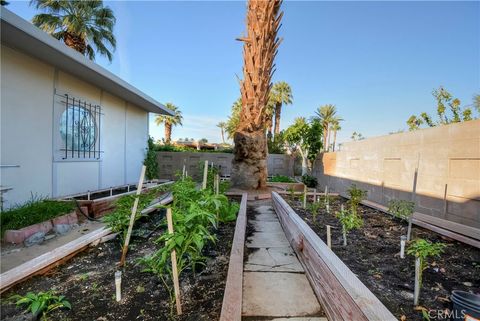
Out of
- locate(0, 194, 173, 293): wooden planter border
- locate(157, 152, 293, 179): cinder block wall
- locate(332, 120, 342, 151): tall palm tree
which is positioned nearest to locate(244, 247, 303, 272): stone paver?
locate(0, 194, 173, 293): wooden planter border

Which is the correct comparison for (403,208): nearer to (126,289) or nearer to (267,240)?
(267,240)

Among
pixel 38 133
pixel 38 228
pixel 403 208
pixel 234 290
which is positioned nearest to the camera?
pixel 234 290

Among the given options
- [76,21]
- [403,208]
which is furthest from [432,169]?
[76,21]

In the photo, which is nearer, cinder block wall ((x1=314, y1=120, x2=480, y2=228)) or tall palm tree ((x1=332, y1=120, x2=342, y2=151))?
cinder block wall ((x1=314, y1=120, x2=480, y2=228))

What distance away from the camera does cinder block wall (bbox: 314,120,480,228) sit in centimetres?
357

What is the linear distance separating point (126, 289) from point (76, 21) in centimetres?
1202

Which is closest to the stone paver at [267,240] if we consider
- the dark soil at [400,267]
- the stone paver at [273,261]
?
the stone paver at [273,261]

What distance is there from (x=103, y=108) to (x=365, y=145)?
7.29 metres

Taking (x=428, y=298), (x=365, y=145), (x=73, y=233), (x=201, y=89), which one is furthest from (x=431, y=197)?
(x=201, y=89)

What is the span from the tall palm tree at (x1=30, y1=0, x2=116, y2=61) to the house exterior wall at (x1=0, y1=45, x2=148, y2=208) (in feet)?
18.6

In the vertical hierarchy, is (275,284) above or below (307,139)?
below

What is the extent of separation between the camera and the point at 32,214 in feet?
12.3

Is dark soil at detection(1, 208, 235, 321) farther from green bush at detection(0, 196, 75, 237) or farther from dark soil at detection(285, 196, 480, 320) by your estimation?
green bush at detection(0, 196, 75, 237)

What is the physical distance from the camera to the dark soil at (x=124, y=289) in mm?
1532
